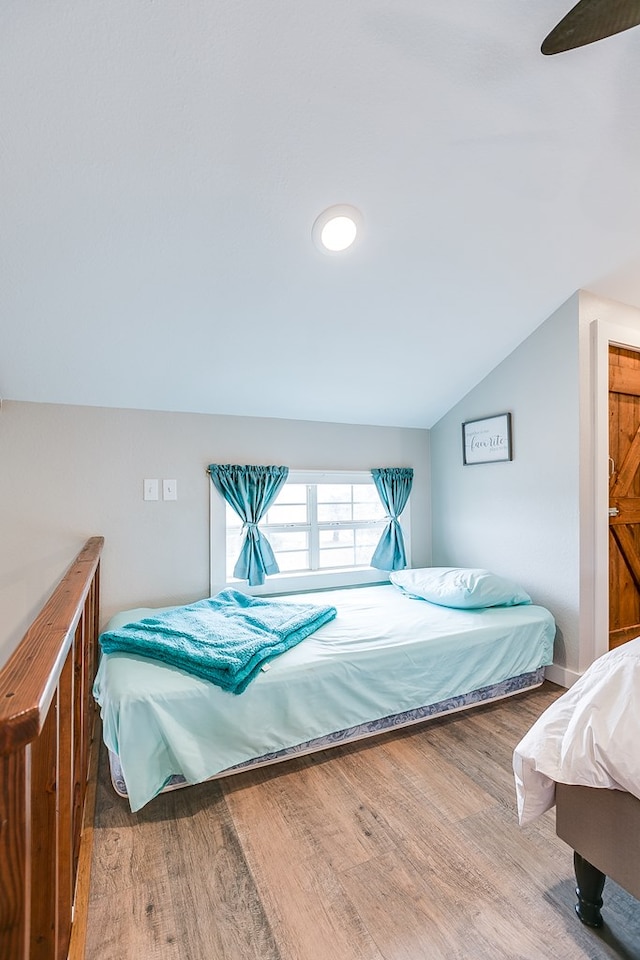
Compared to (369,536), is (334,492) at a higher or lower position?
higher

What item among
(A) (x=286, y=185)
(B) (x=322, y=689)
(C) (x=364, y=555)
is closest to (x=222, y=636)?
(B) (x=322, y=689)

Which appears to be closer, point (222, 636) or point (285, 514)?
point (222, 636)

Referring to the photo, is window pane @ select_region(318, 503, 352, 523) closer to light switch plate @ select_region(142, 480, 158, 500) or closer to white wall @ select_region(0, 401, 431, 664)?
white wall @ select_region(0, 401, 431, 664)

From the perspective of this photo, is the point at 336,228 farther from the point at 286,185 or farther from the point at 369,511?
the point at 369,511

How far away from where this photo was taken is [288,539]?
10.7 feet

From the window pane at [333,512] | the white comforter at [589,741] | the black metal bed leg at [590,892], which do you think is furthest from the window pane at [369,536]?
the black metal bed leg at [590,892]

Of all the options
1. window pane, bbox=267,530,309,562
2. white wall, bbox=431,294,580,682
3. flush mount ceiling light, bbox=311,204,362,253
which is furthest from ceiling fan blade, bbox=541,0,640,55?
window pane, bbox=267,530,309,562

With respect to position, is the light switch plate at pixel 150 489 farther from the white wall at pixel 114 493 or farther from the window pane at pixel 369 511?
the window pane at pixel 369 511

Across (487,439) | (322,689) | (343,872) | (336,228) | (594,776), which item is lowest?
(343,872)

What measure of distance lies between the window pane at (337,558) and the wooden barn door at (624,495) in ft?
5.52

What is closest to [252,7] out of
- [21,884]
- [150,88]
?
[150,88]

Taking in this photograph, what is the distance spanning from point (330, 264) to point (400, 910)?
2.33 metres

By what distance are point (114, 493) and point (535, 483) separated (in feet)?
8.33

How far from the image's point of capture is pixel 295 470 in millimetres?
3186
